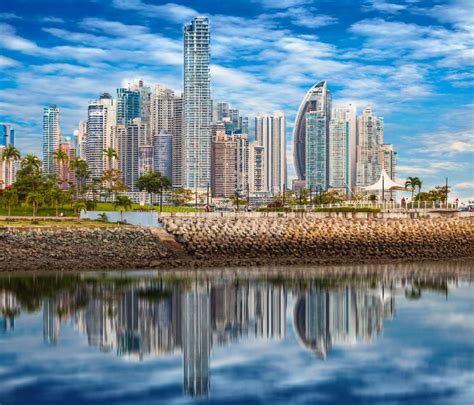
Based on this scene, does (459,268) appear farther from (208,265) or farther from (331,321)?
(331,321)

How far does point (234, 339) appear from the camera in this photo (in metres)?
22.4

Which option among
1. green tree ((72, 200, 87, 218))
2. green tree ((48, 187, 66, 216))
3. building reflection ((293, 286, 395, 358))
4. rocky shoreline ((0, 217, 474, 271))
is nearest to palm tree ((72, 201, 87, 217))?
green tree ((72, 200, 87, 218))

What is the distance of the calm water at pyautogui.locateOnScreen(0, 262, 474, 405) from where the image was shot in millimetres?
16766

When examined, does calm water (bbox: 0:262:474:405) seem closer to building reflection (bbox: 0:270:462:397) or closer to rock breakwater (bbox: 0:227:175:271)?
building reflection (bbox: 0:270:462:397)

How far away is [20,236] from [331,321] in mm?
24433

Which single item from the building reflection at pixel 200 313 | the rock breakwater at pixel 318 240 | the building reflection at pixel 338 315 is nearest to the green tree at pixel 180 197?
the rock breakwater at pixel 318 240

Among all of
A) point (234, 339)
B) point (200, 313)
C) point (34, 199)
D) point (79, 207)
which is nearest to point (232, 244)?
point (200, 313)

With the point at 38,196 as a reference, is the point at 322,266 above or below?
below

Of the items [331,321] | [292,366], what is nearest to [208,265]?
[331,321]

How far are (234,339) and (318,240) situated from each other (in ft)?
84.6

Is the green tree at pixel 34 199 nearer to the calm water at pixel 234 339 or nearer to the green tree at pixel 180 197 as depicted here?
the calm water at pixel 234 339

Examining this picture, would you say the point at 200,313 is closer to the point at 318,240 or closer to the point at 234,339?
the point at 234,339

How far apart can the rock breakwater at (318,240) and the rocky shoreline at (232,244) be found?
0.19ft

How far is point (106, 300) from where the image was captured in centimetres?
2944
